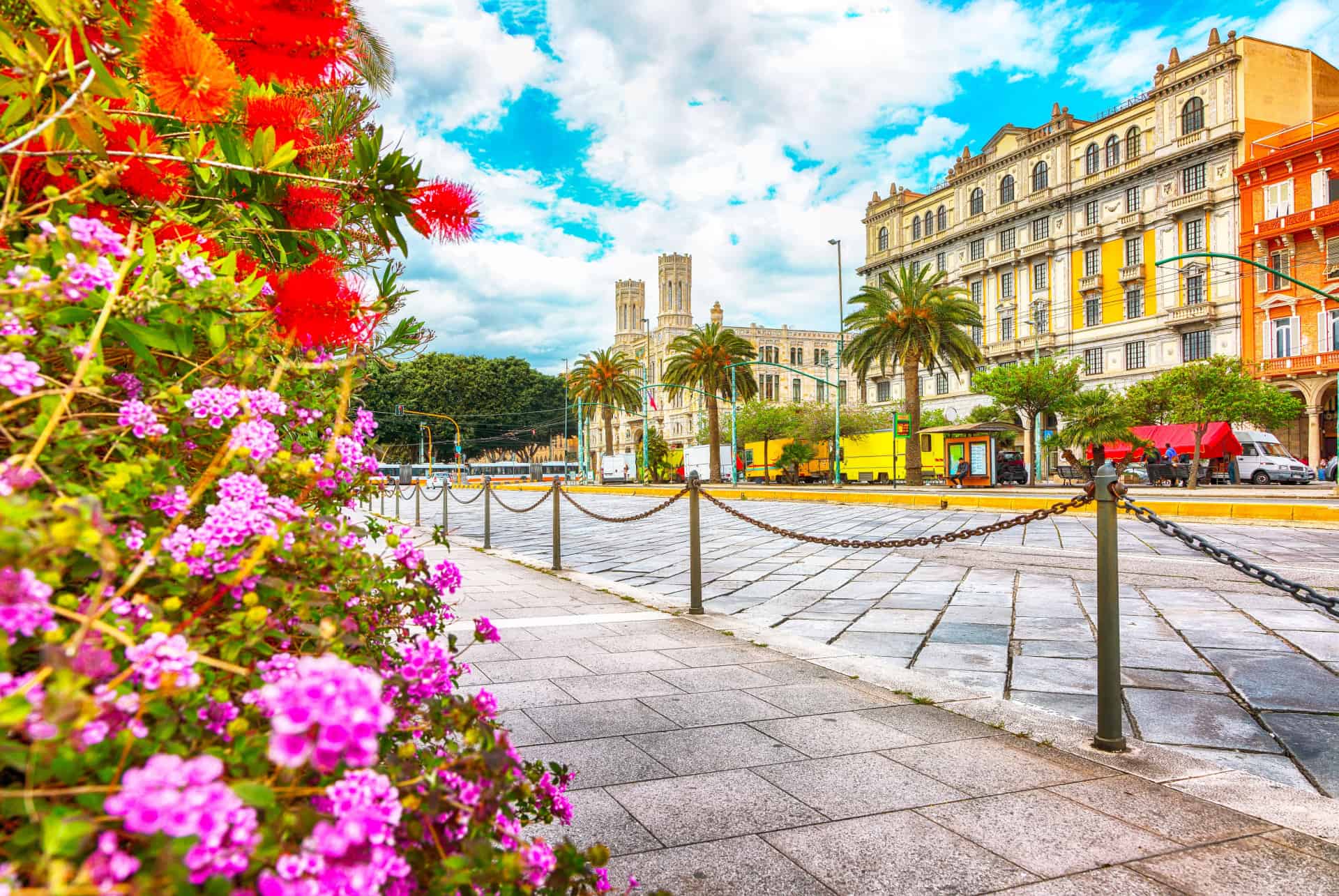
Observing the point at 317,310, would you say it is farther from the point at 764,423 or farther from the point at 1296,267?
the point at 764,423

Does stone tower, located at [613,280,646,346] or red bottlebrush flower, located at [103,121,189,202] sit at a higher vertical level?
stone tower, located at [613,280,646,346]

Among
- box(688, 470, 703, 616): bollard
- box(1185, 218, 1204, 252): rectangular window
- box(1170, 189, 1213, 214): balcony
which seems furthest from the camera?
box(1185, 218, 1204, 252): rectangular window

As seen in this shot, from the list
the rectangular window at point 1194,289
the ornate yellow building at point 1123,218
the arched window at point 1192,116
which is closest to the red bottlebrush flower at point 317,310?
the ornate yellow building at point 1123,218

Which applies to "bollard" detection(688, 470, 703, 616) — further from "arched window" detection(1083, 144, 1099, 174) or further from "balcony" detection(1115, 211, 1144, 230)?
"arched window" detection(1083, 144, 1099, 174)

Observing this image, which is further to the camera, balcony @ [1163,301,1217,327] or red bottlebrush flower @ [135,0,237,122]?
balcony @ [1163,301,1217,327]

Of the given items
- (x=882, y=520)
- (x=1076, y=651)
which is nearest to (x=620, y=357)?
(x=882, y=520)

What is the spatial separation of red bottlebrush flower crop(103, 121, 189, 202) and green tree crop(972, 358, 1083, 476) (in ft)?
121

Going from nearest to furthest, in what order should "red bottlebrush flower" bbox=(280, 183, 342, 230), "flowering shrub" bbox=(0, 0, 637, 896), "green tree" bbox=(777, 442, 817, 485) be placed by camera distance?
1. "flowering shrub" bbox=(0, 0, 637, 896)
2. "red bottlebrush flower" bbox=(280, 183, 342, 230)
3. "green tree" bbox=(777, 442, 817, 485)

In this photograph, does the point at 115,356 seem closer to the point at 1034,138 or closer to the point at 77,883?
the point at 77,883

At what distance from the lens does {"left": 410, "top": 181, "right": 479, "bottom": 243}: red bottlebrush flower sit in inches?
62.1

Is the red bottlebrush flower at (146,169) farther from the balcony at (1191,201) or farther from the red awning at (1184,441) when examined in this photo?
the balcony at (1191,201)

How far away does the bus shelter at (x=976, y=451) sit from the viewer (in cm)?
3033

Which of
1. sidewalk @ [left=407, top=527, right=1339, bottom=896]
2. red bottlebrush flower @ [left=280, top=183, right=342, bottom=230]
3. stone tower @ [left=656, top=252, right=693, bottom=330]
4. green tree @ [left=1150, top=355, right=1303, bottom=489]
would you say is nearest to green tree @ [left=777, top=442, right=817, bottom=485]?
green tree @ [left=1150, top=355, right=1303, bottom=489]

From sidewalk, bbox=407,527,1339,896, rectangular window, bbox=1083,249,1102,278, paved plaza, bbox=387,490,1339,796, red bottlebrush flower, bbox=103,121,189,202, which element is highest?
rectangular window, bbox=1083,249,1102,278
